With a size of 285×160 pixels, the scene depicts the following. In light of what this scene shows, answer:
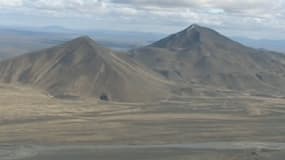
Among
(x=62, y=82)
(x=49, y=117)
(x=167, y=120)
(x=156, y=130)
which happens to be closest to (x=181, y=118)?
(x=167, y=120)

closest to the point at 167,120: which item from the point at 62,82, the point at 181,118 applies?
the point at 181,118

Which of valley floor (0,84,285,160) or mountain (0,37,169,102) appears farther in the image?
mountain (0,37,169,102)

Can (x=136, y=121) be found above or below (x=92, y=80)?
above

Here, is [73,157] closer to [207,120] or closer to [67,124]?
[67,124]

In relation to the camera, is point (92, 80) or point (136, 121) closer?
point (136, 121)

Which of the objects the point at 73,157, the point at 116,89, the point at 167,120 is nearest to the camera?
the point at 73,157

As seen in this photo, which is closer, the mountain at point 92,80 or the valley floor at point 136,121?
the valley floor at point 136,121

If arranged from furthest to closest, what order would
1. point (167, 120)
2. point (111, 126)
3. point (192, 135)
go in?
point (167, 120) → point (111, 126) → point (192, 135)

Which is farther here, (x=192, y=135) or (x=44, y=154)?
(x=192, y=135)
